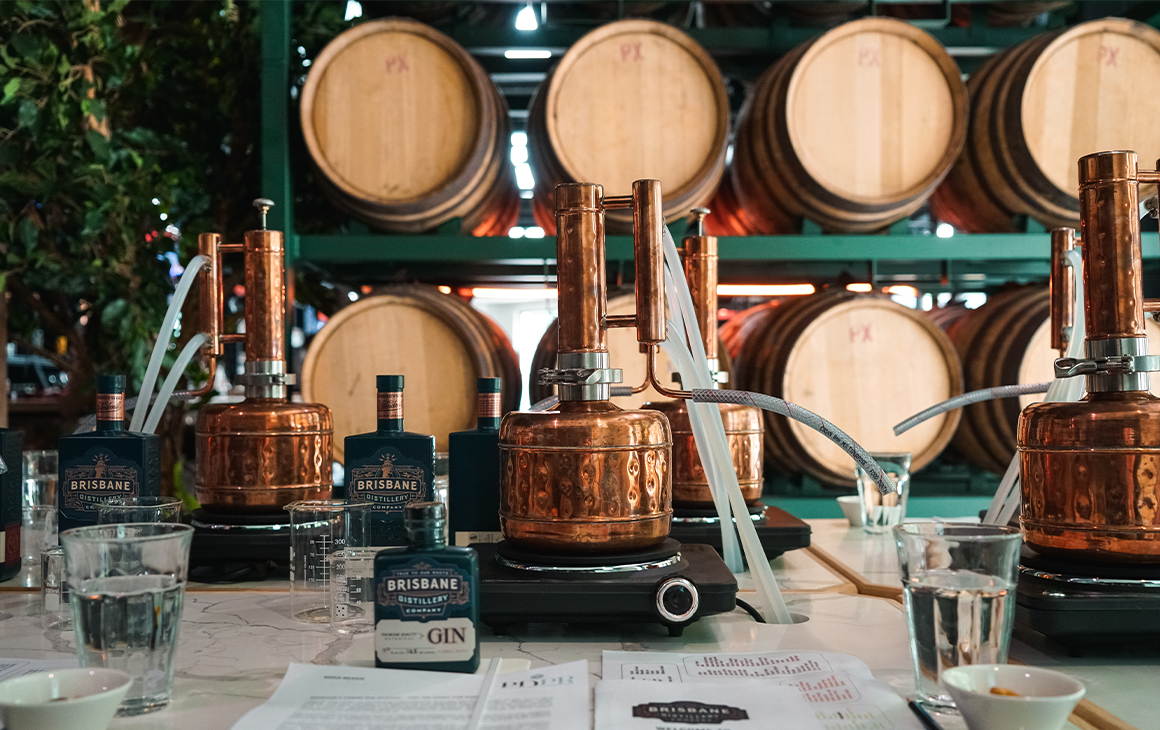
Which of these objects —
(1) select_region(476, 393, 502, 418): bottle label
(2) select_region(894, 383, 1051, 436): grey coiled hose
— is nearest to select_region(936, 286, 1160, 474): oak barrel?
(2) select_region(894, 383, 1051, 436): grey coiled hose

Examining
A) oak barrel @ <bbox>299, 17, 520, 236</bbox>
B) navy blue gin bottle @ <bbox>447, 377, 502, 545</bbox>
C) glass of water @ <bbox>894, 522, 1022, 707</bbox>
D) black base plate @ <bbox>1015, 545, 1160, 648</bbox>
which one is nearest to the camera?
glass of water @ <bbox>894, 522, 1022, 707</bbox>

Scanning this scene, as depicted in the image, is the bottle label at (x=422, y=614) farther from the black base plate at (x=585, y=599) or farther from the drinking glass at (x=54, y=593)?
the drinking glass at (x=54, y=593)

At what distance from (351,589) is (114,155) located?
1.76m

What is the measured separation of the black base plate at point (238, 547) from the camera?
4.36 feet

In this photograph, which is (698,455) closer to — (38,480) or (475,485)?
(475,485)

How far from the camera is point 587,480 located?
1.03 metres

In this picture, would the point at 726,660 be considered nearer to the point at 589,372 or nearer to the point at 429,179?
the point at 589,372

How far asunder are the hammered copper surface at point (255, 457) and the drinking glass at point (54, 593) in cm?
32

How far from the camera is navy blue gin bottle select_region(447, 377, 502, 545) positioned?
4.12ft

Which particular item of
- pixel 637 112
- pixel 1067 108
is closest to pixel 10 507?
pixel 637 112

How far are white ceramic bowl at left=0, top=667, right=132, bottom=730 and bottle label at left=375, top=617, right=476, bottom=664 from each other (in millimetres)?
227

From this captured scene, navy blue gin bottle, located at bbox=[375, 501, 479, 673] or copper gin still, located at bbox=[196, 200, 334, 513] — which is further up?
copper gin still, located at bbox=[196, 200, 334, 513]

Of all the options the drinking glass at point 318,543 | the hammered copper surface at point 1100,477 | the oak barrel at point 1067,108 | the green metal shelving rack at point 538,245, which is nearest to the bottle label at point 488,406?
the drinking glass at point 318,543

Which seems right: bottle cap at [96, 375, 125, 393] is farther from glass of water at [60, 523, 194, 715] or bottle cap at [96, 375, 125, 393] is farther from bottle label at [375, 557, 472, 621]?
bottle label at [375, 557, 472, 621]
